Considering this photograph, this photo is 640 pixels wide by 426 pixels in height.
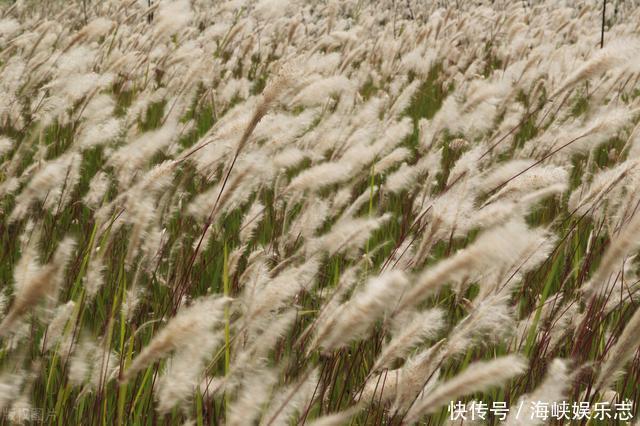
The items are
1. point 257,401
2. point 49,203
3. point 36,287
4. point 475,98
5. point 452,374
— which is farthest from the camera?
point 475,98

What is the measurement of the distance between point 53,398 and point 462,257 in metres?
1.13

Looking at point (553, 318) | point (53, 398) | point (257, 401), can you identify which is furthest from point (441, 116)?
point (257, 401)

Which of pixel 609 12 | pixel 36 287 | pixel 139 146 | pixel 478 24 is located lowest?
pixel 609 12

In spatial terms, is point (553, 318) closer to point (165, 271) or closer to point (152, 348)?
point (152, 348)

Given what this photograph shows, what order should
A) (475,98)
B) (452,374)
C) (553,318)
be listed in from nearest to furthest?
(553,318) → (452,374) → (475,98)

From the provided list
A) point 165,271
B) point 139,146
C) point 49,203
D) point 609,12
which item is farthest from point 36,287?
point 609,12

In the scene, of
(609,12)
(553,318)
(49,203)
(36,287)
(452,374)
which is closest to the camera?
(36,287)

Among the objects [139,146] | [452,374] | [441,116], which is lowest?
[452,374]

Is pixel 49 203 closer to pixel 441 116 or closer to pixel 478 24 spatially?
pixel 441 116

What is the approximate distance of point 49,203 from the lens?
79.7 inches

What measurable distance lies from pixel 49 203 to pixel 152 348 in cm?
124

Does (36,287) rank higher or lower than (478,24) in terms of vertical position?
higher

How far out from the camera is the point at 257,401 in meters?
0.99

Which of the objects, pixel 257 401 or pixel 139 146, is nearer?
pixel 257 401
